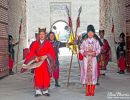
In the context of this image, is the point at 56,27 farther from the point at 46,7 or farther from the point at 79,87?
the point at 79,87

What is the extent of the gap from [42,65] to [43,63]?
2.0 inches

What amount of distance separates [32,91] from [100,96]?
188 centimetres

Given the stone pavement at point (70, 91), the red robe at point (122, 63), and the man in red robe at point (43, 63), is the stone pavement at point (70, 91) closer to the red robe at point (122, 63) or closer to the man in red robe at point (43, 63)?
the man in red robe at point (43, 63)

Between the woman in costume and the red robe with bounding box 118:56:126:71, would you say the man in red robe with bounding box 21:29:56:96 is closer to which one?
the woman in costume

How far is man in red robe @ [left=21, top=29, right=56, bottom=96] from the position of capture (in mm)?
9344

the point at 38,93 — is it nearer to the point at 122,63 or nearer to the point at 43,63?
the point at 43,63

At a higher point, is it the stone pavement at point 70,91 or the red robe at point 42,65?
the red robe at point 42,65

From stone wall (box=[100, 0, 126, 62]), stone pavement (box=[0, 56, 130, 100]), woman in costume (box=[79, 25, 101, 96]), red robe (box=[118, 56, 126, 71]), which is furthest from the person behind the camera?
stone wall (box=[100, 0, 126, 62])

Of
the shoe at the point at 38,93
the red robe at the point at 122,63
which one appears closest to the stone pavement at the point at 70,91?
the shoe at the point at 38,93

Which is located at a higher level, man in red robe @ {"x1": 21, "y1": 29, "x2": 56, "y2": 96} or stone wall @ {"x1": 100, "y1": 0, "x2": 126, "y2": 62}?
stone wall @ {"x1": 100, "y1": 0, "x2": 126, "y2": 62}

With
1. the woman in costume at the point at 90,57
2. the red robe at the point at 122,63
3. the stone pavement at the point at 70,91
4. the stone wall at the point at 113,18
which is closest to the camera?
the stone pavement at the point at 70,91

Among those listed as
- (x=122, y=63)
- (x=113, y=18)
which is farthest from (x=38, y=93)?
(x=113, y=18)

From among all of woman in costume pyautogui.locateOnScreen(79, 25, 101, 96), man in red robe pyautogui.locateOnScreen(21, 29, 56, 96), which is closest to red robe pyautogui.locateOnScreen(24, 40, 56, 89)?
man in red robe pyautogui.locateOnScreen(21, 29, 56, 96)

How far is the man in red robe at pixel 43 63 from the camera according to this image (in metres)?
9.34
